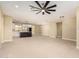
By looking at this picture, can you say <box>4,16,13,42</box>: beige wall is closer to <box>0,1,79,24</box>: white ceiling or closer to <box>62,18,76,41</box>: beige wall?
<box>0,1,79,24</box>: white ceiling

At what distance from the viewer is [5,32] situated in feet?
24.4

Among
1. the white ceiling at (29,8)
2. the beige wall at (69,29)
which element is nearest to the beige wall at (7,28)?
the white ceiling at (29,8)

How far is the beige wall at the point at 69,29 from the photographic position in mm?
8148

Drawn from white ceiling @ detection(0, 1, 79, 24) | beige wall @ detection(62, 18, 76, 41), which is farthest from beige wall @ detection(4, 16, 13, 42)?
beige wall @ detection(62, 18, 76, 41)

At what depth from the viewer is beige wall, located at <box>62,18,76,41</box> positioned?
8148 millimetres

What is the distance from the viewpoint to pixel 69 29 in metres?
8.73

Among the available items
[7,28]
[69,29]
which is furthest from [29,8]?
[69,29]

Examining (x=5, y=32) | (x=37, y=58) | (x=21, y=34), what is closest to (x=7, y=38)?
(x=5, y=32)

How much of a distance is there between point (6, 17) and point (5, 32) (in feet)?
4.49

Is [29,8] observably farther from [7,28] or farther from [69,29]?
[69,29]

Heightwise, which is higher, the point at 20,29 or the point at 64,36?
the point at 20,29

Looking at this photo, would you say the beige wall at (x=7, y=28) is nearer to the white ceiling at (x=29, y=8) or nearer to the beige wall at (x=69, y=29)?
the white ceiling at (x=29, y=8)

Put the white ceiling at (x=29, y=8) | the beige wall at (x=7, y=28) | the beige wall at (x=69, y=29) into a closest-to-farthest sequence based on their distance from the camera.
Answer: the white ceiling at (x=29, y=8) → the beige wall at (x=7, y=28) → the beige wall at (x=69, y=29)

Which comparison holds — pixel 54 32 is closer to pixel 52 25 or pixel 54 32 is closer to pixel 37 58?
pixel 52 25
